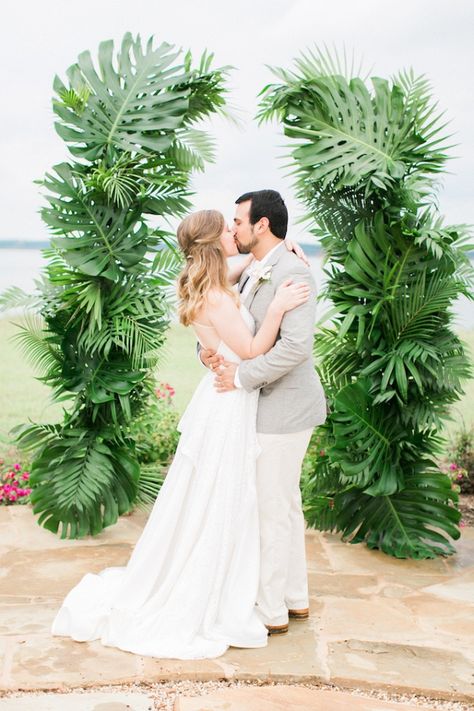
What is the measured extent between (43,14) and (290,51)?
1899mm

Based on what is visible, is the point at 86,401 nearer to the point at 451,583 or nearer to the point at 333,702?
the point at 451,583

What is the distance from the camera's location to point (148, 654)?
3.46 meters

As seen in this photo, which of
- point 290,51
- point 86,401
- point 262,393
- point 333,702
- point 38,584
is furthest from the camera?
point 290,51

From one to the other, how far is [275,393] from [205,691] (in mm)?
1174

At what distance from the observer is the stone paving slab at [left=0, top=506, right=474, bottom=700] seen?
10.9 feet

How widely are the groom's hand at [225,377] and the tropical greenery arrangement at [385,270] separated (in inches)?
42.7

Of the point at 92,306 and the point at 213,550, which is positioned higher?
the point at 92,306

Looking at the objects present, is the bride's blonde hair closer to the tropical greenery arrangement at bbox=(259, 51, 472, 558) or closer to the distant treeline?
the tropical greenery arrangement at bbox=(259, 51, 472, 558)

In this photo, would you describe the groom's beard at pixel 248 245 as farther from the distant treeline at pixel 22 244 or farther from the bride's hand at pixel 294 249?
the distant treeline at pixel 22 244

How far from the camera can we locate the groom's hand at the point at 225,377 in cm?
362

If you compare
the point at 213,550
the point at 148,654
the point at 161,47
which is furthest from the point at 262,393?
the point at 161,47

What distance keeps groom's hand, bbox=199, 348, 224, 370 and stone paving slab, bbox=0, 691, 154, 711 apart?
129 centimetres

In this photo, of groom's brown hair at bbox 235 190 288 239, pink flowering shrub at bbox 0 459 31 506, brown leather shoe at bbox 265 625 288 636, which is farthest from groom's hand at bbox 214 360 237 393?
pink flowering shrub at bbox 0 459 31 506

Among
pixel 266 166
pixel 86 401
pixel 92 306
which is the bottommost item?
pixel 86 401
